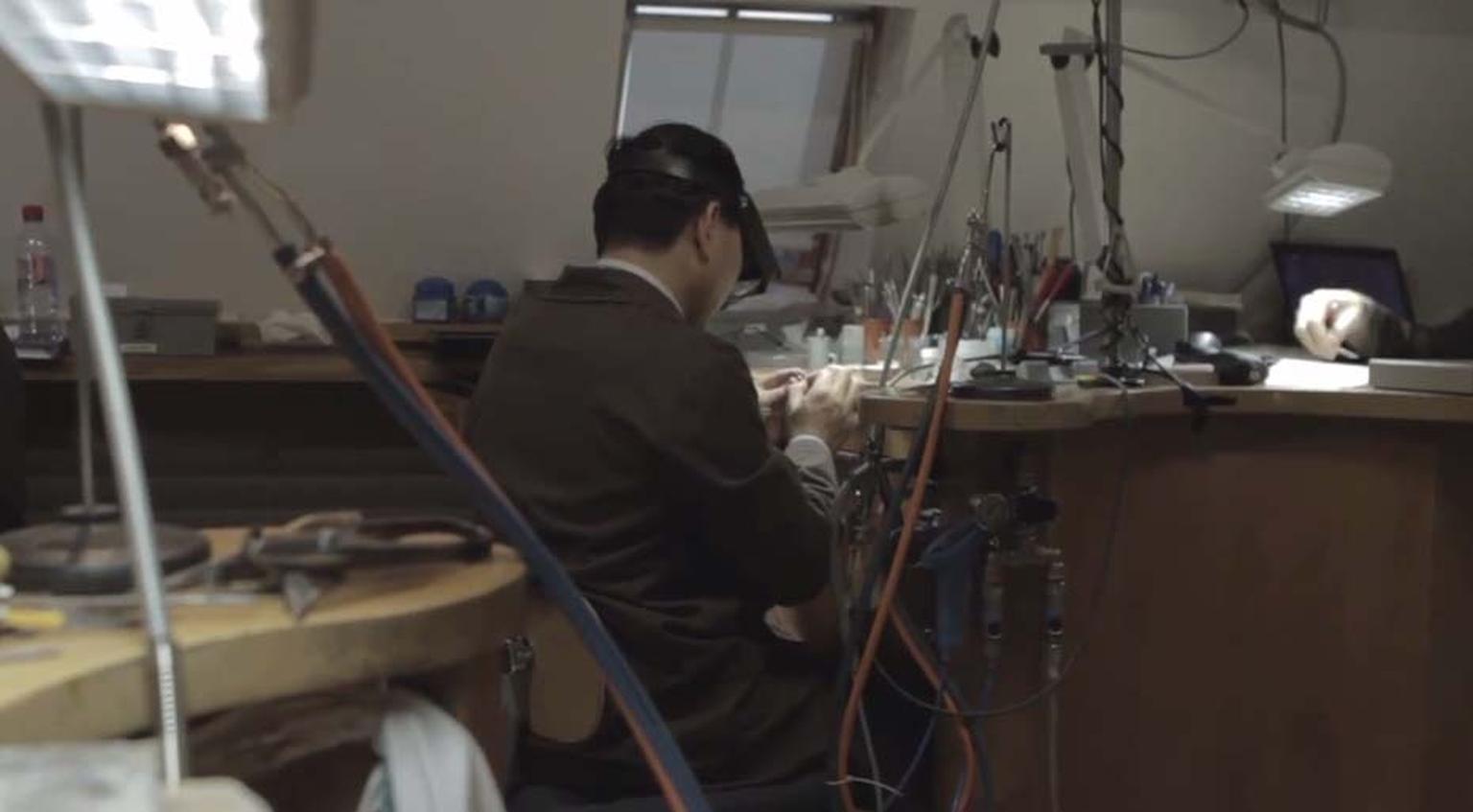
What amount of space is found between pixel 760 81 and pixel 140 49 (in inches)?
109

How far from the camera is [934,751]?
1.86 meters

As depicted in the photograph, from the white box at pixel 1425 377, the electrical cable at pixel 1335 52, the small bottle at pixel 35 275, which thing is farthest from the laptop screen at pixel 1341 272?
the small bottle at pixel 35 275

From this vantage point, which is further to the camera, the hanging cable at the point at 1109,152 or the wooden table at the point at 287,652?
the hanging cable at the point at 1109,152

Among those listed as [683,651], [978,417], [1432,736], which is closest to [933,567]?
[978,417]

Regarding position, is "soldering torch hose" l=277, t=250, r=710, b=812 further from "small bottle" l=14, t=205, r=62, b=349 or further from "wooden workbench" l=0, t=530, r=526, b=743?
"small bottle" l=14, t=205, r=62, b=349

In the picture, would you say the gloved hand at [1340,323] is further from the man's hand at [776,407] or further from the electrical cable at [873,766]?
the electrical cable at [873,766]

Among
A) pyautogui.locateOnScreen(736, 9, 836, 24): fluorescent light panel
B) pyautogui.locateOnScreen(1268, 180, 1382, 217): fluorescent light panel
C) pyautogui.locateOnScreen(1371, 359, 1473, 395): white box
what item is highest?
pyautogui.locateOnScreen(736, 9, 836, 24): fluorescent light panel

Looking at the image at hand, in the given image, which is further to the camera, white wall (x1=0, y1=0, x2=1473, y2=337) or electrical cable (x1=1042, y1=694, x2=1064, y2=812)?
white wall (x1=0, y1=0, x2=1473, y2=337)

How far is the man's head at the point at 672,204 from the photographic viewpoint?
1900mm

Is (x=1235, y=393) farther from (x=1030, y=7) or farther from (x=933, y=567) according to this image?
(x=1030, y=7)

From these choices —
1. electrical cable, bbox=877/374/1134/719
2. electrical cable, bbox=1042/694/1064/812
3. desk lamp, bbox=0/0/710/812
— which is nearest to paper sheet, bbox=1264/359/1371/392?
electrical cable, bbox=877/374/1134/719

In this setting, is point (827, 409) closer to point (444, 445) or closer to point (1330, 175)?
point (1330, 175)

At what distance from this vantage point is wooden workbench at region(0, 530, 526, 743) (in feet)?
2.35

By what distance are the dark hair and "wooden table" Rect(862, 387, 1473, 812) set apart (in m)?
0.61
